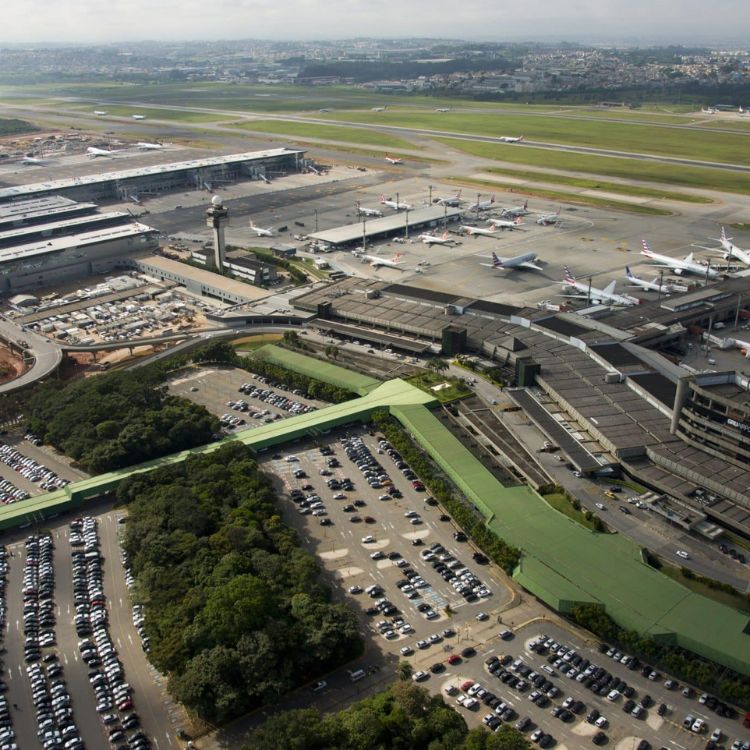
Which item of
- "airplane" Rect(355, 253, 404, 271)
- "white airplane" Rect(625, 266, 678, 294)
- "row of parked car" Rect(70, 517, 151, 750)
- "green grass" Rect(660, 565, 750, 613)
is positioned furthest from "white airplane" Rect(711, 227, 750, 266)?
"row of parked car" Rect(70, 517, 151, 750)

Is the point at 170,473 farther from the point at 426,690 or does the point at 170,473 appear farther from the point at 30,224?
the point at 30,224

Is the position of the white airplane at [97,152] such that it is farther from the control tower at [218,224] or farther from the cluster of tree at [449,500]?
the cluster of tree at [449,500]

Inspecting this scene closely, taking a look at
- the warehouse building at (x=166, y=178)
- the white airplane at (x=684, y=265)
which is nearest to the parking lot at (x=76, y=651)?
the white airplane at (x=684, y=265)

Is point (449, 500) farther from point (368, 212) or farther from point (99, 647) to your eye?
point (368, 212)

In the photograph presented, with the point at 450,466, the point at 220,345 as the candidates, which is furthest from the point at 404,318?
the point at 450,466

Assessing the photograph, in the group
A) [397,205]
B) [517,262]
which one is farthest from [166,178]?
[517,262]

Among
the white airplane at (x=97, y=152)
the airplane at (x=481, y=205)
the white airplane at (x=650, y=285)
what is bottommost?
the white airplane at (x=650, y=285)
